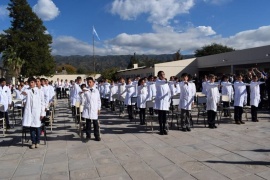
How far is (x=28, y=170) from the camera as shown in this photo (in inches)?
232

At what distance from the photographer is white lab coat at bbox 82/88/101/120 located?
8336mm

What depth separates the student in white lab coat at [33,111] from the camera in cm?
764

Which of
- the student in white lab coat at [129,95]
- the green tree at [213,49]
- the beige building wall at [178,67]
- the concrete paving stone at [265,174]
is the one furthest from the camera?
the green tree at [213,49]

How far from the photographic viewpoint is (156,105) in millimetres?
9039

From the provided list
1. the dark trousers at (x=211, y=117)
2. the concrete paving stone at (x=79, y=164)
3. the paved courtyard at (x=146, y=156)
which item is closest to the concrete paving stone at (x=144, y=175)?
the paved courtyard at (x=146, y=156)

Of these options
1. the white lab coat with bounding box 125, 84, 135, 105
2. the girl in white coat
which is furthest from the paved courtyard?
the white lab coat with bounding box 125, 84, 135, 105

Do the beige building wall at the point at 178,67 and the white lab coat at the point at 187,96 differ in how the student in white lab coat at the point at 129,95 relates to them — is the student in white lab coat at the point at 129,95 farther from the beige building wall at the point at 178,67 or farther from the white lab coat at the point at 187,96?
the beige building wall at the point at 178,67

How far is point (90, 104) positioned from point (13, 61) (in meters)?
40.6

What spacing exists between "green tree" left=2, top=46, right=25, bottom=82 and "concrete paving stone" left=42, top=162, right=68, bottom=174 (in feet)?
138

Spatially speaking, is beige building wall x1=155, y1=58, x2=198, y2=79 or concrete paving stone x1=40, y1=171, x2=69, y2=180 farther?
beige building wall x1=155, y1=58, x2=198, y2=79

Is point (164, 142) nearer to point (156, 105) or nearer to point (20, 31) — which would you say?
point (156, 105)

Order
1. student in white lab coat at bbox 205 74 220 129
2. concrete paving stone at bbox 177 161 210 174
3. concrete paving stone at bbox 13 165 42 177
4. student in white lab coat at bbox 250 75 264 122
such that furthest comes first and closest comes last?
1. student in white lab coat at bbox 250 75 264 122
2. student in white lab coat at bbox 205 74 220 129
3. concrete paving stone at bbox 13 165 42 177
4. concrete paving stone at bbox 177 161 210 174

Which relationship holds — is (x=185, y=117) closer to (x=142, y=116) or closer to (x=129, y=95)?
(x=142, y=116)

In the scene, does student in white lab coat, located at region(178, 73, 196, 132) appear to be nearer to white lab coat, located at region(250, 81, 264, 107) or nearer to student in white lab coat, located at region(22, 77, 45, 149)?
white lab coat, located at region(250, 81, 264, 107)
